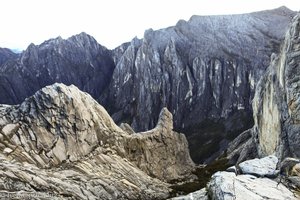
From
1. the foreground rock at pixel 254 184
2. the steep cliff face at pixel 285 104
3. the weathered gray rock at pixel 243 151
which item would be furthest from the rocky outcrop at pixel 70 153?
the foreground rock at pixel 254 184

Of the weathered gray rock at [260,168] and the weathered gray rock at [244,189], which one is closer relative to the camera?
the weathered gray rock at [244,189]

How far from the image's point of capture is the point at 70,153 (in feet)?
242

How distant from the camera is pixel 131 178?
76.0m

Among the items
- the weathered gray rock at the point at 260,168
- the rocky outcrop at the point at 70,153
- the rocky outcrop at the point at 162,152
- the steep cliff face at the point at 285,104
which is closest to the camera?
the weathered gray rock at the point at 260,168

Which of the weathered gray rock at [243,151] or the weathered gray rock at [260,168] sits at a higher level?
the weathered gray rock at [260,168]

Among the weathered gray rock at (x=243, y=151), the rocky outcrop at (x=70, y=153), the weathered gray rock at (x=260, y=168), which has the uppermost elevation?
the weathered gray rock at (x=260, y=168)

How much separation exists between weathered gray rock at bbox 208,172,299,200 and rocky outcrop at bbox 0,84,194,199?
118 ft

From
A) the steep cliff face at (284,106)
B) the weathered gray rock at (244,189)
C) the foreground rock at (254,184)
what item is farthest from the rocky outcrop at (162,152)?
the weathered gray rock at (244,189)

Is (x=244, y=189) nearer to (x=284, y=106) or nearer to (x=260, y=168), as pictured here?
(x=260, y=168)

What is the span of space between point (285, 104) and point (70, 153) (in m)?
37.1

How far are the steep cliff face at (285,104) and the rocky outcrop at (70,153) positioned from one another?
22.0 metres

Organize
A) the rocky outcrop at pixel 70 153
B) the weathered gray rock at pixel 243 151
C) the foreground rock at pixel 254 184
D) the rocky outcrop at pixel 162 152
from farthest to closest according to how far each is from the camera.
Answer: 1. the weathered gray rock at pixel 243 151
2. the rocky outcrop at pixel 162 152
3. the rocky outcrop at pixel 70 153
4. the foreground rock at pixel 254 184

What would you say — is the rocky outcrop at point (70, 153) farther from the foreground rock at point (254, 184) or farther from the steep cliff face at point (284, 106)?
the foreground rock at point (254, 184)

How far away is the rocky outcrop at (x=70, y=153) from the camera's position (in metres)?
61.3
